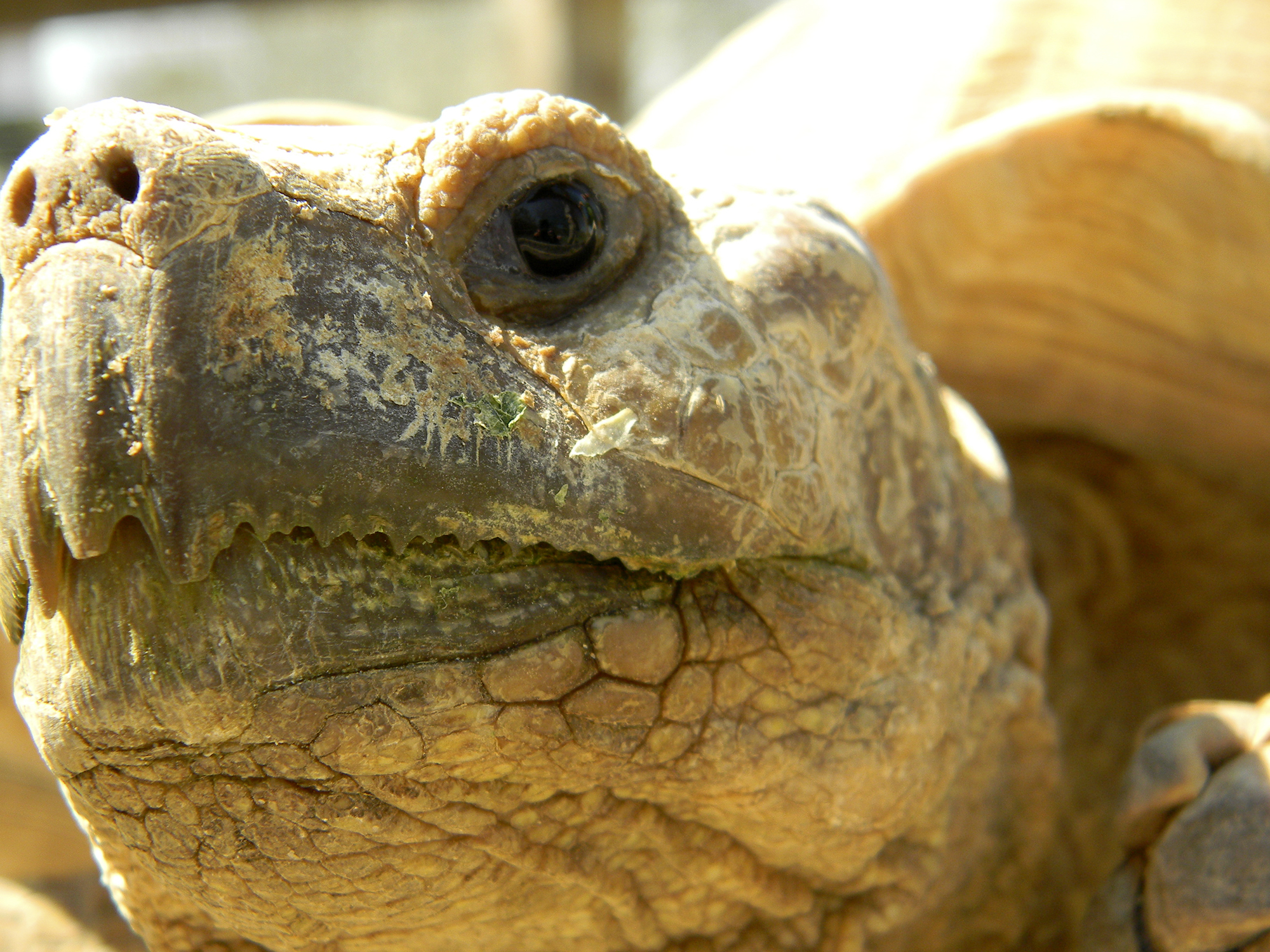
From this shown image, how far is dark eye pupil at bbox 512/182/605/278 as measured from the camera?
0.97m

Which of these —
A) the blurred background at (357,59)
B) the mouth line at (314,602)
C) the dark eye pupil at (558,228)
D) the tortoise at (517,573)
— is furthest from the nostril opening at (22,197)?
the blurred background at (357,59)

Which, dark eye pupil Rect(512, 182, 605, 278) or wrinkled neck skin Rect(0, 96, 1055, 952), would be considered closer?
wrinkled neck skin Rect(0, 96, 1055, 952)

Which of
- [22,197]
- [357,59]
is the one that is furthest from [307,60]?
[22,197]

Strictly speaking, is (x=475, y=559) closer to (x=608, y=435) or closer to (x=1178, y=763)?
(x=608, y=435)

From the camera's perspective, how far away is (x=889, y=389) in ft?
4.08

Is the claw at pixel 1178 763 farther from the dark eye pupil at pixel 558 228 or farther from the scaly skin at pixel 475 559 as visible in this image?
the dark eye pupil at pixel 558 228

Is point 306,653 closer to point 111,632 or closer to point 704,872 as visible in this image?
point 111,632

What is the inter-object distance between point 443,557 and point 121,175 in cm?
40

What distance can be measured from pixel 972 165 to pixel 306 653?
1376mm

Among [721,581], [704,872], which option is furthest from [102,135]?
[704,872]

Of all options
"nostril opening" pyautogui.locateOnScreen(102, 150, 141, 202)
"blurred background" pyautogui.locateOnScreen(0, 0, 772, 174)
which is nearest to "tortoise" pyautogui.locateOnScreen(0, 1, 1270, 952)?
"nostril opening" pyautogui.locateOnScreen(102, 150, 141, 202)


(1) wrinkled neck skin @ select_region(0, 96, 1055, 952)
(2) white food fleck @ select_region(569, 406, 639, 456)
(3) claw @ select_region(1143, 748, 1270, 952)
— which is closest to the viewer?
(1) wrinkled neck skin @ select_region(0, 96, 1055, 952)

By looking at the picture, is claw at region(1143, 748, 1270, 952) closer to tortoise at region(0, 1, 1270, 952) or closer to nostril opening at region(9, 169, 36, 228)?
tortoise at region(0, 1, 1270, 952)

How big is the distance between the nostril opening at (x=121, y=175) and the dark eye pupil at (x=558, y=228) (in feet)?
1.04
